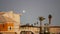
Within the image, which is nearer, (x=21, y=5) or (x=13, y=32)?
(x=13, y=32)

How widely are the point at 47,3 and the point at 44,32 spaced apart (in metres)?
0.60

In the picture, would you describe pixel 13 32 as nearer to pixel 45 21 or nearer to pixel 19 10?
pixel 19 10

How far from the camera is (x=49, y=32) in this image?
108 inches

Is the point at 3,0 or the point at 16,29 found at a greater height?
the point at 3,0

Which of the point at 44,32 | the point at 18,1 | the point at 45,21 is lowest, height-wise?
the point at 44,32

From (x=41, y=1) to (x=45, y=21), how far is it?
42cm

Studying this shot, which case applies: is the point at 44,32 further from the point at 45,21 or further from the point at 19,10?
the point at 19,10

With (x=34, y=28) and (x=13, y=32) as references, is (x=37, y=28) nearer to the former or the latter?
(x=34, y=28)

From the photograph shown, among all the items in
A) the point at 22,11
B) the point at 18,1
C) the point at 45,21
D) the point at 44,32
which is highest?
the point at 18,1

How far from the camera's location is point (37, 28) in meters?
2.77

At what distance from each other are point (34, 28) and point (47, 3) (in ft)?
1.93

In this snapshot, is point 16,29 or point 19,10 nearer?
point 16,29

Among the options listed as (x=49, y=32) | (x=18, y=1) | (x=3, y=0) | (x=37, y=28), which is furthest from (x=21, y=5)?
(x=49, y=32)

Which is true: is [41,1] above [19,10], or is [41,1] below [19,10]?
above
